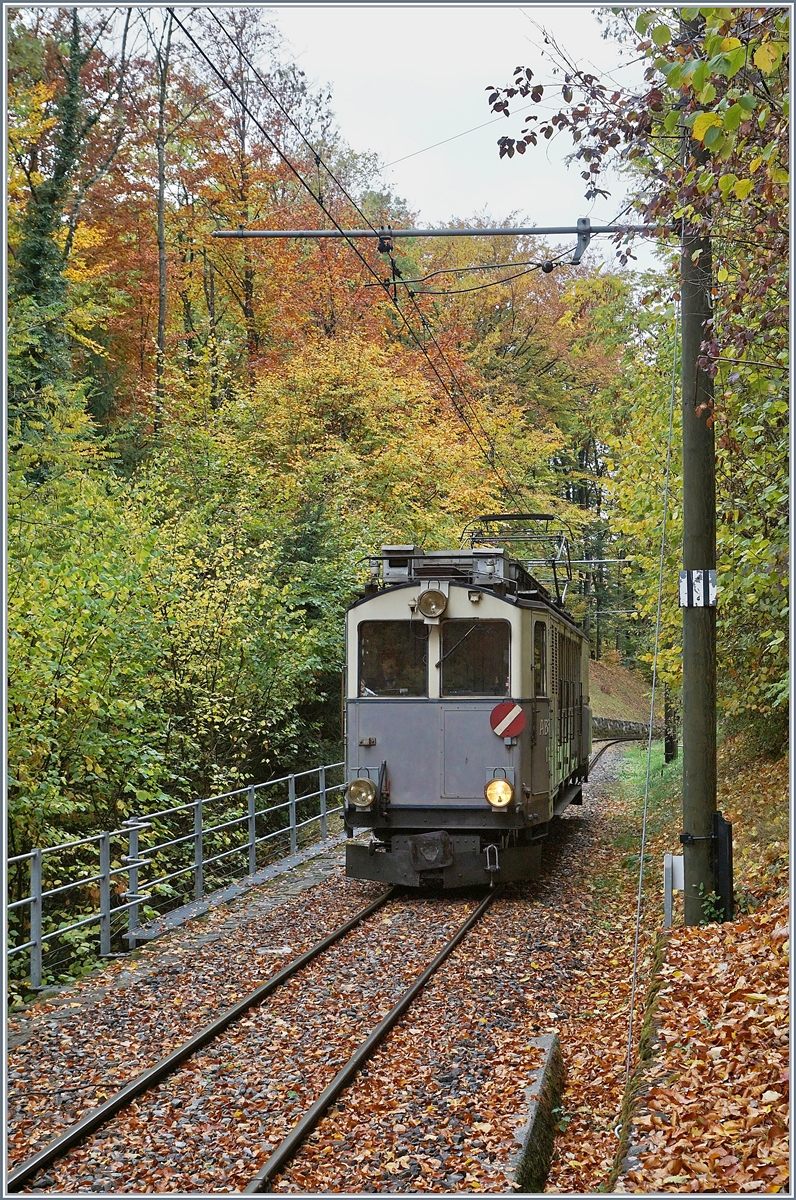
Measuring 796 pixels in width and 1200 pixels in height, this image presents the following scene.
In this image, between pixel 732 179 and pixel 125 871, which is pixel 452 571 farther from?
pixel 732 179

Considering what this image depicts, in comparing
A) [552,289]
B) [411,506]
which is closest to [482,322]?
[552,289]

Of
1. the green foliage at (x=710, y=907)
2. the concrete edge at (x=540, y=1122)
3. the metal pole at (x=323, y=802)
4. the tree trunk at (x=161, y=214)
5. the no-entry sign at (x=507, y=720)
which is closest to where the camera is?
the concrete edge at (x=540, y=1122)

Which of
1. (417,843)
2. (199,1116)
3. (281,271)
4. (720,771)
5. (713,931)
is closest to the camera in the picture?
(199,1116)

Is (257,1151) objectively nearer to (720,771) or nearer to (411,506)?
(720,771)

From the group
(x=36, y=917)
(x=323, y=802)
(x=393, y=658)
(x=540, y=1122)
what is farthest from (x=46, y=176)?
(x=540, y=1122)

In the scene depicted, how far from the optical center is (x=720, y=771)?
17.4 m

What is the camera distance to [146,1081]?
6434 millimetres

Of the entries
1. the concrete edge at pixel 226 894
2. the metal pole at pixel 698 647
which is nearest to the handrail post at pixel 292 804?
the concrete edge at pixel 226 894

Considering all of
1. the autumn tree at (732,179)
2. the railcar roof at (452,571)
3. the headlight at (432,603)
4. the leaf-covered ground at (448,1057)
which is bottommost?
the leaf-covered ground at (448,1057)

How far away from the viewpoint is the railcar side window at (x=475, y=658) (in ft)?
38.5

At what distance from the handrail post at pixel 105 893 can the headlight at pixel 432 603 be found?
417 centimetres

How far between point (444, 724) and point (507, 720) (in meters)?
0.69

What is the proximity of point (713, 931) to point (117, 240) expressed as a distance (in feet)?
75.8

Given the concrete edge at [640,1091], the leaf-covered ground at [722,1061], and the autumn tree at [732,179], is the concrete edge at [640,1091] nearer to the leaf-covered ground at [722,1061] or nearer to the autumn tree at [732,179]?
the leaf-covered ground at [722,1061]
